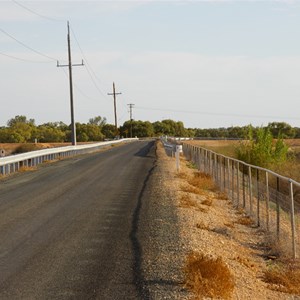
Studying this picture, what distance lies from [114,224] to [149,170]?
15.0m

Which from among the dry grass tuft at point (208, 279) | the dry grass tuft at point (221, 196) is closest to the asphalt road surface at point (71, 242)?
the dry grass tuft at point (208, 279)

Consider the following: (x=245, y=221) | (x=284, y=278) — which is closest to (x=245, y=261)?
(x=284, y=278)

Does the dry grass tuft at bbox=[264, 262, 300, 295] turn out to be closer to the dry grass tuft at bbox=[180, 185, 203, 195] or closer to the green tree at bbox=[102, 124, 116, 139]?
the dry grass tuft at bbox=[180, 185, 203, 195]

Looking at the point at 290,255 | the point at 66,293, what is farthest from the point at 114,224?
the point at 66,293

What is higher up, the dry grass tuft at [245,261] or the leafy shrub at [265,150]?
the leafy shrub at [265,150]

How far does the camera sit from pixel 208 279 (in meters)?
7.71

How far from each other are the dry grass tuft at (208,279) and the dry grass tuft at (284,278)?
3.37 ft

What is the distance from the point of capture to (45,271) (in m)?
8.41

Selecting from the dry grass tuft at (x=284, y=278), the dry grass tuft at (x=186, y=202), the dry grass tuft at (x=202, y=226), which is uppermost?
the dry grass tuft at (x=186, y=202)

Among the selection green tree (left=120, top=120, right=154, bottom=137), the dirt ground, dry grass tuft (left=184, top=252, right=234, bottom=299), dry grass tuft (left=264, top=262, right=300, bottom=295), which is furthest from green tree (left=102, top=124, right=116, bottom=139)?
dry grass tuft (left=184, top=252, right=234, bottom=299)

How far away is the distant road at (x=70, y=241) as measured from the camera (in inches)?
301

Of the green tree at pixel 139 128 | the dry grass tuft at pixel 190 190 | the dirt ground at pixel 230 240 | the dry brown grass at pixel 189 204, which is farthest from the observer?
the green tree at pixel 139 128

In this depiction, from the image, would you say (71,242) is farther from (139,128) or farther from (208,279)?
(139,128)

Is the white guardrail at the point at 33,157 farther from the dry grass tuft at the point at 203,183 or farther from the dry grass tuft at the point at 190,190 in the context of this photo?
the dry grass tuft at the point at 190,190
